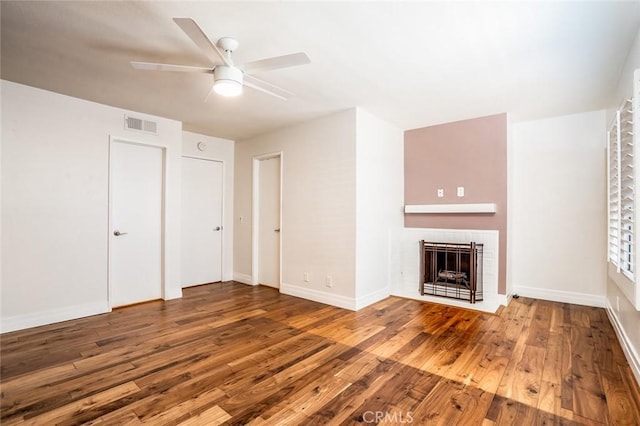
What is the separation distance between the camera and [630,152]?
2.37m

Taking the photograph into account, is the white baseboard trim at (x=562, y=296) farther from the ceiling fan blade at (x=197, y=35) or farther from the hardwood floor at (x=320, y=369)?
the ceiling fan blade at (x=197, y=35)

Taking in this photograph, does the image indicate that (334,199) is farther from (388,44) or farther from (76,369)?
(76,369)

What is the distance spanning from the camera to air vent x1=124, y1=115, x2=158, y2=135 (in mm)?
3924

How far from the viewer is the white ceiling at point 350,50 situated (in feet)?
6.57

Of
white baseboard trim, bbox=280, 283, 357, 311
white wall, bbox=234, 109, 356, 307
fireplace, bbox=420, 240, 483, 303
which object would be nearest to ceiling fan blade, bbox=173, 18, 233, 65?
white wall, bbox=234, 109, 356, 307

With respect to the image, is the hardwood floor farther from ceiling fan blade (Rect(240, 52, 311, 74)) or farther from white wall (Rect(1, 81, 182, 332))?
ceiling fan blade (Rect(240, 52, 311, 74))

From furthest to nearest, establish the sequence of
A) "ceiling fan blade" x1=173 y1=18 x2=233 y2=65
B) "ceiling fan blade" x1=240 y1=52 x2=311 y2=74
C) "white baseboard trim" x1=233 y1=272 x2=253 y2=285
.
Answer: "white baseboard trim" x1=233 y1=272 x2=253 y2=285 → "ceiling fan blade" x1=240 y1=52 x2=311 y2=74 → "ceiling fan blade" x1=173 y1=18 x2=233 y2=65

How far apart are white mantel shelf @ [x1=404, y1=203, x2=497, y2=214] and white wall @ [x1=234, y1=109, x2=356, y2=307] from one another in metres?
1.29

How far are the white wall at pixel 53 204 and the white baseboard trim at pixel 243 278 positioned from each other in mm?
2043

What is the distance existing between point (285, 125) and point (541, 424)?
13.6ft

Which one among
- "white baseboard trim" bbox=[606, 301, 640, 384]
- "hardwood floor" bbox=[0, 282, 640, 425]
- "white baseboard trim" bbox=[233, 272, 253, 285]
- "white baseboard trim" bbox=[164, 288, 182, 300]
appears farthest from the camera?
"white baseboard trim" bbox=[233, 272, 253, 285]

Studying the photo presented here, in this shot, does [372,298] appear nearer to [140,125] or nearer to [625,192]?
[625,192]

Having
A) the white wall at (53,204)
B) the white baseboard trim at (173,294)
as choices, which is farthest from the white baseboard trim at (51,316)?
the white baseboard trim at (173,294)

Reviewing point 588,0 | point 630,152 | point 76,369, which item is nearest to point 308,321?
point 76,369
